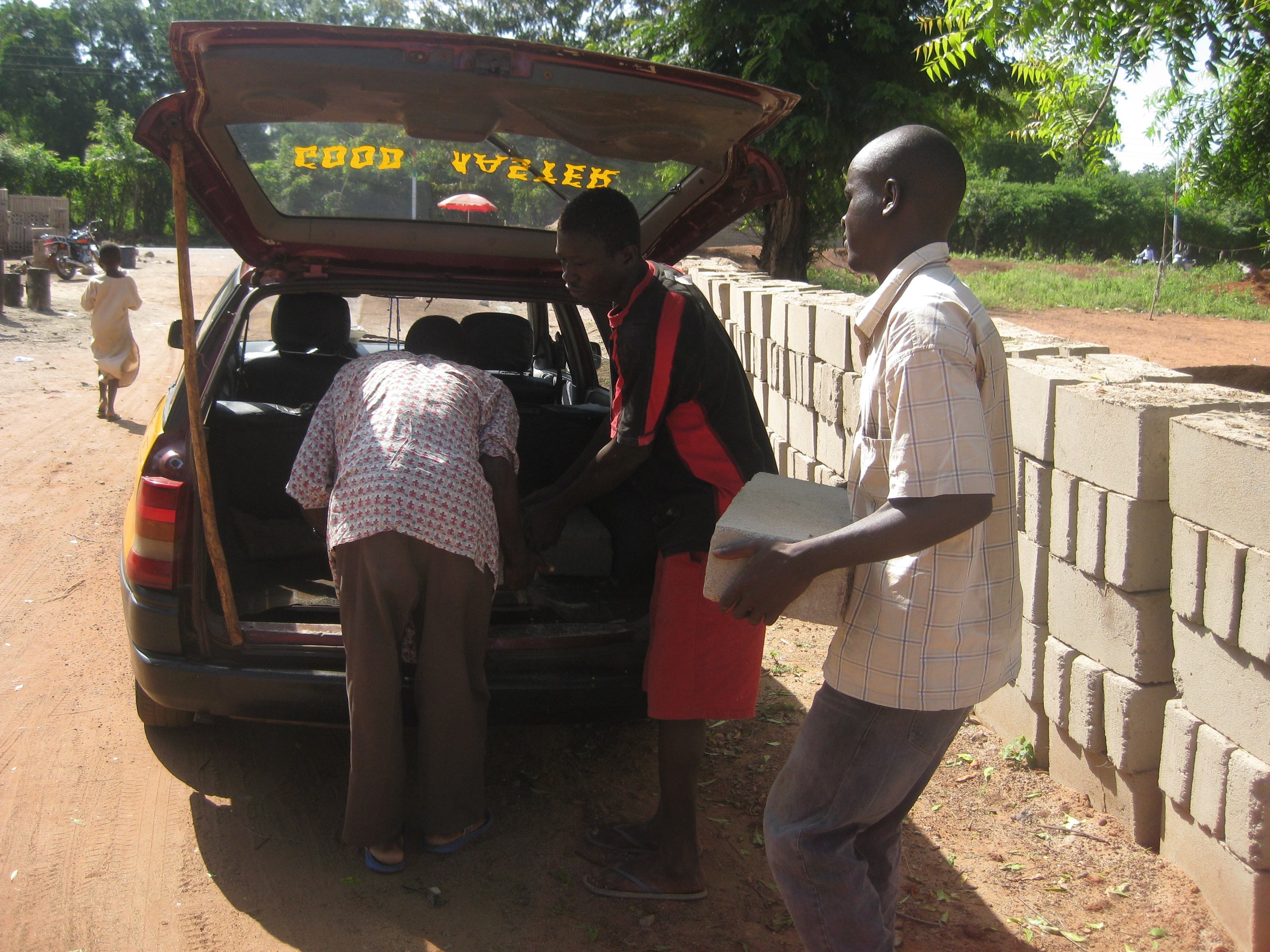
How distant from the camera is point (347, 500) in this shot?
8.62 feet

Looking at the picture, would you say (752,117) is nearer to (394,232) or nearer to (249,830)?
(394,232)

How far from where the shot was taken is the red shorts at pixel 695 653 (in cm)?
266

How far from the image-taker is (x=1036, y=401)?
10.5 ft

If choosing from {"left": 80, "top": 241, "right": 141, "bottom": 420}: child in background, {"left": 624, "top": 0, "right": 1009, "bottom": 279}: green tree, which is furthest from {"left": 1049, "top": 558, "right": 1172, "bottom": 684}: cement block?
{"left": 624, "top": 0, "right": 1009, "bottom": 279}: green tree

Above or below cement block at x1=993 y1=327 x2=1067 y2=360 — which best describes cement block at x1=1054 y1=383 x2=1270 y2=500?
below

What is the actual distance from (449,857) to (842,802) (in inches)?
57.8

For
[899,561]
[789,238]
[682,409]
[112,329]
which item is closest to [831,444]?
[682,409]

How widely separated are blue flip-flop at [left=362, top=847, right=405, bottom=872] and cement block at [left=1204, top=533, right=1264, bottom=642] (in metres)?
2.20

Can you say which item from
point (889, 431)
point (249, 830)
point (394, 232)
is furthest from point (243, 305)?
point (889, 431)

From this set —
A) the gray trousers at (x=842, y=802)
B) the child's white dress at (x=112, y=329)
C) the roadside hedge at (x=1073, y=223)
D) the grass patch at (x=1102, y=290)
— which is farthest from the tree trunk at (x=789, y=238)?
the roadside hedge at (x=1073, y=223)

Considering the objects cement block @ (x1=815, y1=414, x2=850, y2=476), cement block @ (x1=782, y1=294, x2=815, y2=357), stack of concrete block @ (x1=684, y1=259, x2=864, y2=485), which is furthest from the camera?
cement block @ (x1=782, y1=294, x2=815, y2=357)

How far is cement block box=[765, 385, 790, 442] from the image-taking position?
546cm

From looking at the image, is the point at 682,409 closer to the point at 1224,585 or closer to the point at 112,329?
the point at 1224,585

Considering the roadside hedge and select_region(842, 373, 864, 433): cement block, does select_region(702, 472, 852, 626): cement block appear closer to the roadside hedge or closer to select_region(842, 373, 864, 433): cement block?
select_region(842, 373, 864, 433): cement block
